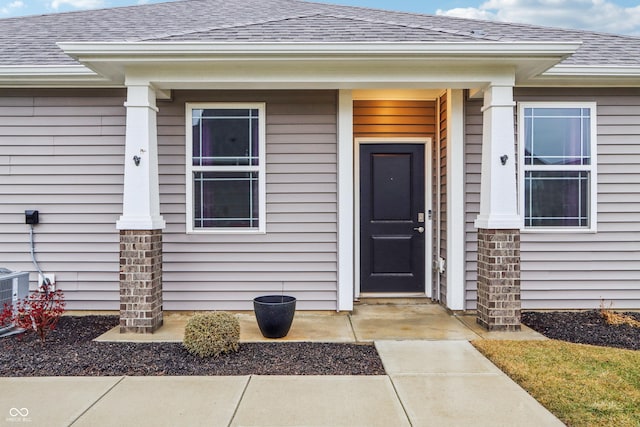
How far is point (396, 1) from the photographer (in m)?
13.9

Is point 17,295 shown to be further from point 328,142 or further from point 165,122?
point 328,142

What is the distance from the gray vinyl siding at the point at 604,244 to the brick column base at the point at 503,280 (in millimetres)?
907

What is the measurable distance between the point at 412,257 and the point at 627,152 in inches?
110

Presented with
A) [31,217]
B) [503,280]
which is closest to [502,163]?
[503,280]

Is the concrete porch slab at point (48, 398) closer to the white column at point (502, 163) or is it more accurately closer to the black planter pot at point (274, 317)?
the black planter pot at point (274, 317)

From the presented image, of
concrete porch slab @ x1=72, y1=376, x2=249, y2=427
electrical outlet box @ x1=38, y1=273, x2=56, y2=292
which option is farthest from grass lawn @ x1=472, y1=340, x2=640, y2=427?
electrical outlet box @ x1=38, y1=273, x2=56, y2=292

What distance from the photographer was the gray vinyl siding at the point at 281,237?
541 cm

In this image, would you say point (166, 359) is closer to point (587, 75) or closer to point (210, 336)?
point (210, 336)

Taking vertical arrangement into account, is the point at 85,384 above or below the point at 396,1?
below

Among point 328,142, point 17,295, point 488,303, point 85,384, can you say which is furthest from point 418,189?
point 17,295

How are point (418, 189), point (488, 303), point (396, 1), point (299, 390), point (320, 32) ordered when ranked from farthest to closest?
point (396, 1) < point (418, 189) < point (320, 32) < point (488, 303) < point (299, 390)

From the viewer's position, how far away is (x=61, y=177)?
544 cm

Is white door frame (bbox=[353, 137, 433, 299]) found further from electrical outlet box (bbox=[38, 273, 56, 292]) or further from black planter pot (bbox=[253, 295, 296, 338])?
electrical outlet box (bbox=[38, 273, 56, 292])

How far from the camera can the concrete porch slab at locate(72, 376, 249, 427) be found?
273 cm
